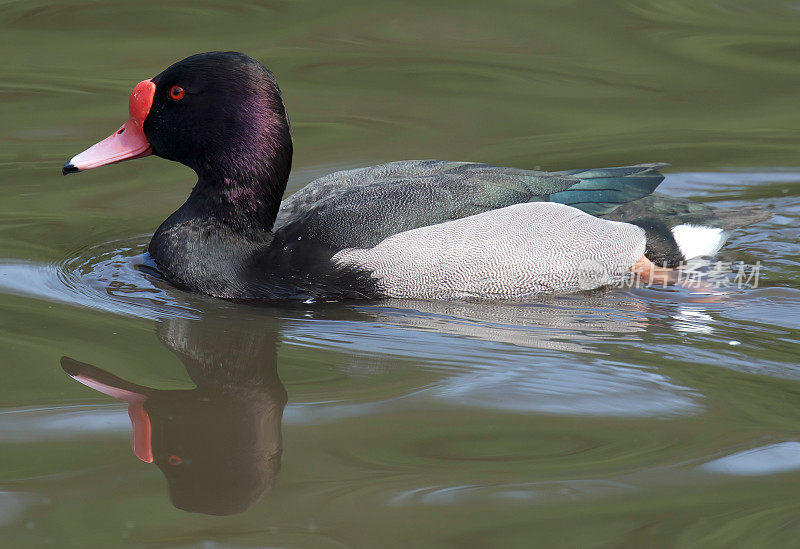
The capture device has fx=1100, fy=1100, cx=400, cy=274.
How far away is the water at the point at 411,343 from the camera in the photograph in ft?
12.4

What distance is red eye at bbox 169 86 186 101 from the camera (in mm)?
6168

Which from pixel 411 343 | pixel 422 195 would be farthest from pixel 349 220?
pixel 411 343

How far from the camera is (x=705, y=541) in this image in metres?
3.57

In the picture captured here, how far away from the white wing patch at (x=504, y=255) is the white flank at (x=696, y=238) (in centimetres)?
37

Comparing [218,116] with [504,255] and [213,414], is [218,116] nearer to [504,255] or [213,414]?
[504,255]

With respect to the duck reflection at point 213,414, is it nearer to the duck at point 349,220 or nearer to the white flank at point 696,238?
the duck at point 349,220

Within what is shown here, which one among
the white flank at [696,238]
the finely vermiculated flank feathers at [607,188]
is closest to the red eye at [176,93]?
the finely vermiculated flank feathers at [607,188]

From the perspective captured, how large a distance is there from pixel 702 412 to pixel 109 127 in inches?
235

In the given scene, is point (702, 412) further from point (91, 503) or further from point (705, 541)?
point (91, 503)

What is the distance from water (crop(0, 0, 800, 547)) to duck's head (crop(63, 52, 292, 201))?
785 mm

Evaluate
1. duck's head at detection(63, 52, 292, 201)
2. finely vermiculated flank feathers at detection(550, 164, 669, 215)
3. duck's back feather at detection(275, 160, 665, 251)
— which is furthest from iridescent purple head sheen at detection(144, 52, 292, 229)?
finely vermiculated flank feathers at detection(550, 164, 669, 215)

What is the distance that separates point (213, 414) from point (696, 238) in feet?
11.2

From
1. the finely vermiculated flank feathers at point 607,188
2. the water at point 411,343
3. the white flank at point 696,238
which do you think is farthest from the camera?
the white flank at point 696,238

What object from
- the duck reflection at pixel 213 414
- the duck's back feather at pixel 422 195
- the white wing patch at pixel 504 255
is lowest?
the duck reflection at pixel 213 414
